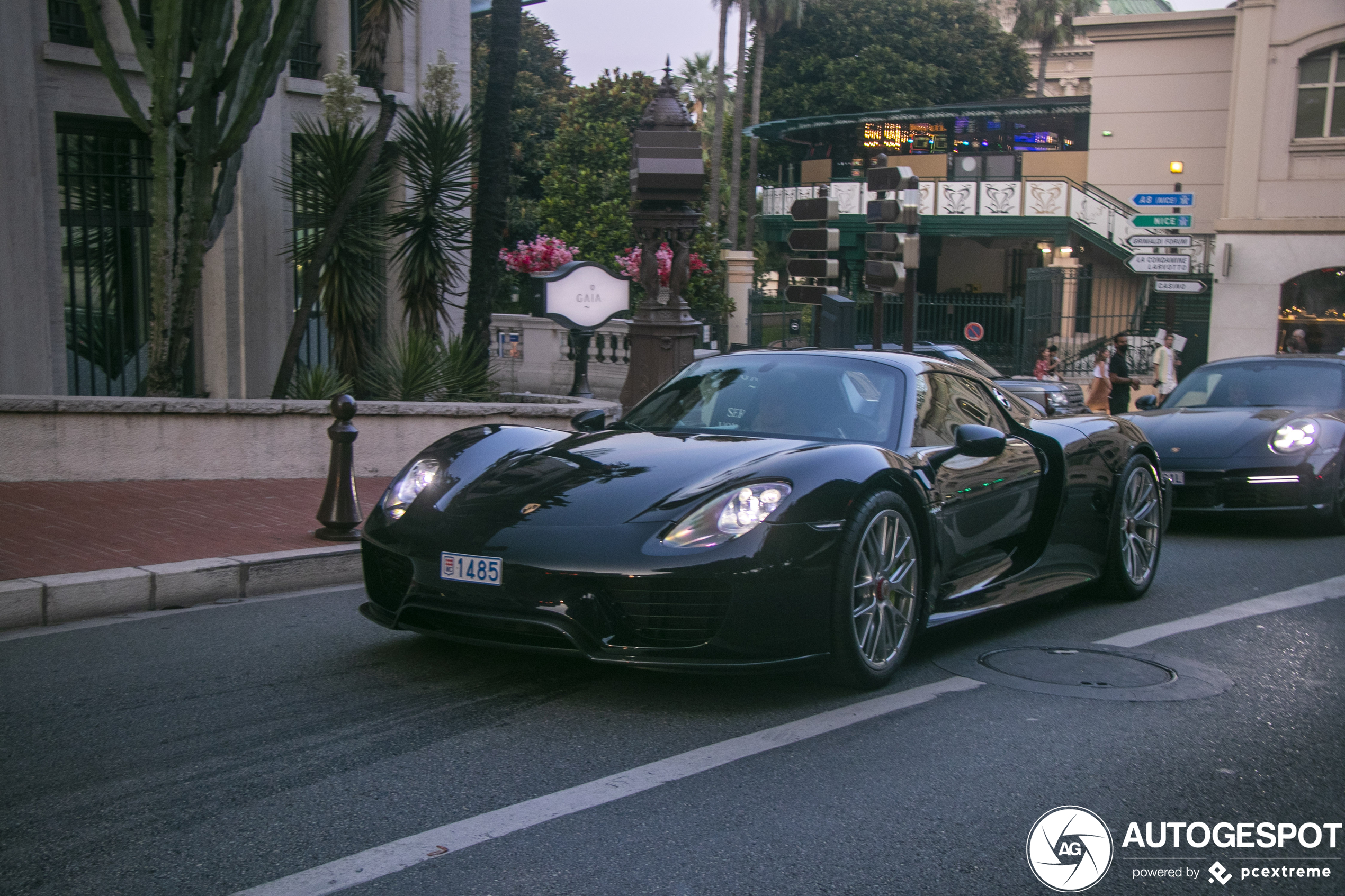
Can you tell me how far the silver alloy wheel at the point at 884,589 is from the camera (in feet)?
16.0

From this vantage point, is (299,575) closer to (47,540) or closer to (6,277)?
(47,540)

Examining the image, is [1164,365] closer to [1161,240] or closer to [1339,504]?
[1161,240]

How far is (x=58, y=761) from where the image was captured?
399 centimetres

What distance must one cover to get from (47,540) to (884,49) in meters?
47.9

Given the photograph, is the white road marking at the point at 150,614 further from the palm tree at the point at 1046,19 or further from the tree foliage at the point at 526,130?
the palm tree at the point at 1046,19

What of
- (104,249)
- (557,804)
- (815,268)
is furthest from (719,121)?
(557,804)

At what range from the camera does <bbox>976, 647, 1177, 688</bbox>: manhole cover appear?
17.0 ft

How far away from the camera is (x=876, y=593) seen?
4.98m

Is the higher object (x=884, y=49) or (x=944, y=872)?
(x=884, y=49)

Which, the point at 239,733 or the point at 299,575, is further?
the point at 299,575

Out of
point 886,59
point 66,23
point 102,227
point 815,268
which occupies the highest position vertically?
point 886,59

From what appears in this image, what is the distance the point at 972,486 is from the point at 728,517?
162 centimetres

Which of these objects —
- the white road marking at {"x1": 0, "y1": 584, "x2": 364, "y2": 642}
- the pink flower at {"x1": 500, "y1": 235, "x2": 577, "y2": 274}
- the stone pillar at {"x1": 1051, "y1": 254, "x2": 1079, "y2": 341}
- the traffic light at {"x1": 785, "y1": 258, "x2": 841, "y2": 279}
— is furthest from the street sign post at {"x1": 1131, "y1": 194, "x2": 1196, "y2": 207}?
the white road marking at {"x1": 0, "y1": 584, "x2": 364, "y2": 642}

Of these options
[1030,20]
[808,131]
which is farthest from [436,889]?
[1030,20]
